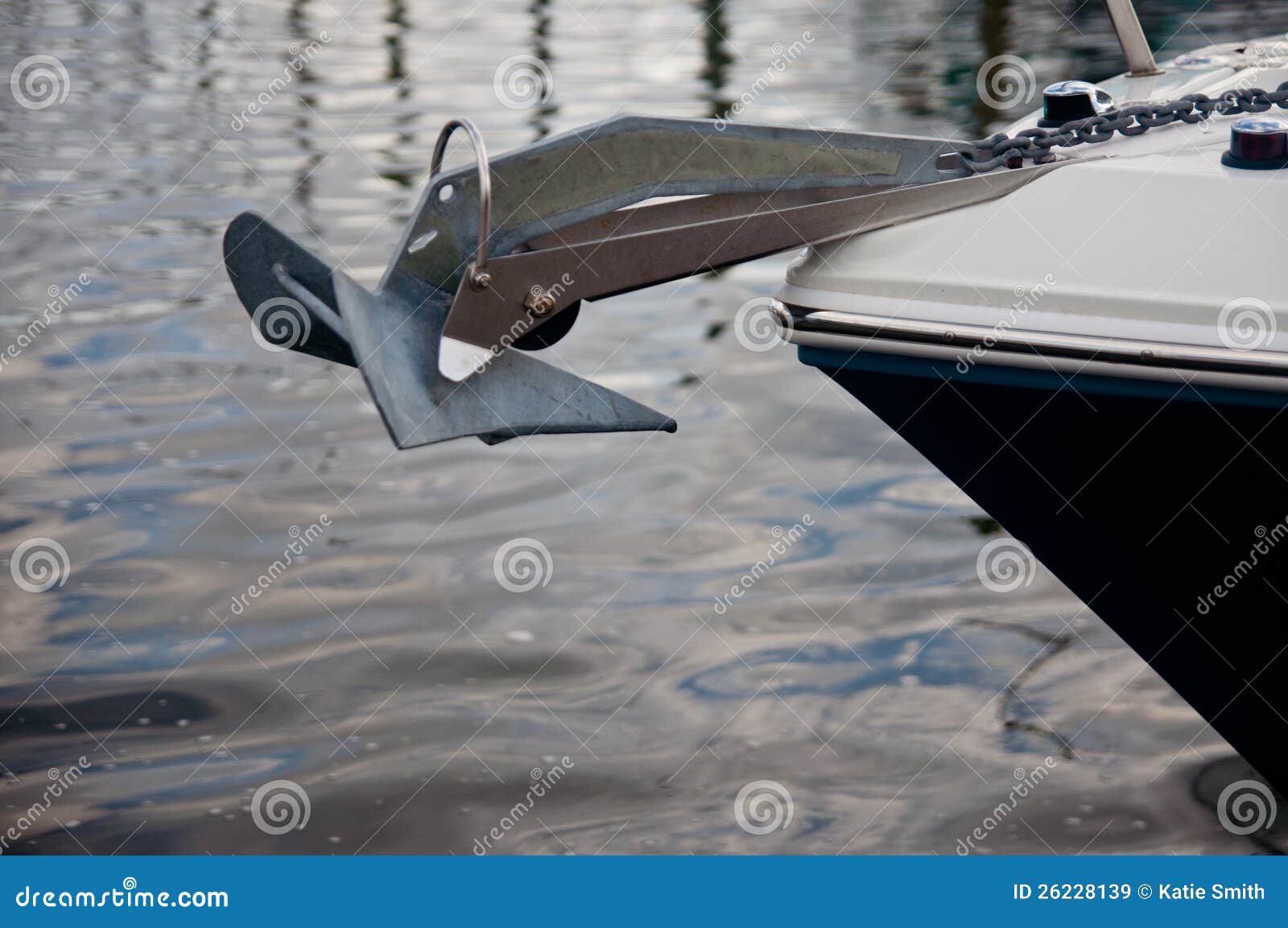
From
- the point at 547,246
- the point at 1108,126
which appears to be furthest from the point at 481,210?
the point at 1108,126

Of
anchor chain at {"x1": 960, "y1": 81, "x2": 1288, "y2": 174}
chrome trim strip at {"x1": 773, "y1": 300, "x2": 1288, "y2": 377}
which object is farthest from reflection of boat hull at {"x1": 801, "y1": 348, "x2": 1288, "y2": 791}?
anchor chain at {"x1": 960, "y1": 81, "x2": 1288, "y2": 174}

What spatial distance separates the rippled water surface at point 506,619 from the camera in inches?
136

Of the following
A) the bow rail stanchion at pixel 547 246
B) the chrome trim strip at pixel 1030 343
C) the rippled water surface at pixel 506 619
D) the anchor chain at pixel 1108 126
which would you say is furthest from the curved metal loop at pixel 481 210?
the rippled water surface at pixel 506 619

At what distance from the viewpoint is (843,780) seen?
3.53 metres

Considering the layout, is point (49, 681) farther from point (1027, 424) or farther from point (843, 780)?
point (1027, 424)

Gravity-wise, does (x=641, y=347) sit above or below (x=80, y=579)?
above

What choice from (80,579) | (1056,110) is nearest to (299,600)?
(80,579)

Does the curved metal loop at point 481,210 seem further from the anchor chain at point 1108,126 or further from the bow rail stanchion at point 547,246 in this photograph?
the anchor chain at point 1108,126

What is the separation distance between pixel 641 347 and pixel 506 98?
492cm

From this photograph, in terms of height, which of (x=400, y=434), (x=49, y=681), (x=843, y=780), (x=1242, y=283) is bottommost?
(x=49, y=681)

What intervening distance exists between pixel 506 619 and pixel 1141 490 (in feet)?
6.74

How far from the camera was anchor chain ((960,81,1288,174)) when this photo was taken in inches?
109

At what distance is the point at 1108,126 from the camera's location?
2873mm

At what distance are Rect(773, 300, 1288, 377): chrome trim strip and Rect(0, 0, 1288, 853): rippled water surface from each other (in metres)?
1.26
